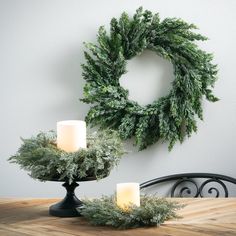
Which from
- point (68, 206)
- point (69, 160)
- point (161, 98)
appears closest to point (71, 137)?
point (69, 160)

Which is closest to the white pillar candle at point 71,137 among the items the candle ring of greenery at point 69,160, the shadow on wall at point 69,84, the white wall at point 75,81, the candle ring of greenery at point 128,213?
the candle ring of greenery at point 69,160

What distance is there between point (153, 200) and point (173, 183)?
1128mm

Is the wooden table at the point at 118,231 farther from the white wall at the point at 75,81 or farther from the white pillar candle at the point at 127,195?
the white wall at the point at 75,81

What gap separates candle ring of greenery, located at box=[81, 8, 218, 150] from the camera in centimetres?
278

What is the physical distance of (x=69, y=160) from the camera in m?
1.71

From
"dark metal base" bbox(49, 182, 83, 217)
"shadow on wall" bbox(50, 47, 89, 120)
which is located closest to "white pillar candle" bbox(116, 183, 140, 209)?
"dark metal base" bbox(49, 182, 83, 217)

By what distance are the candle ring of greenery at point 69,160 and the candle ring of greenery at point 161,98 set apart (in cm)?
103

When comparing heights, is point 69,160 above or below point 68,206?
above

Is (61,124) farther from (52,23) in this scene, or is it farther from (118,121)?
(52,23)

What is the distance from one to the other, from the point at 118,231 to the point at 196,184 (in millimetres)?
1312

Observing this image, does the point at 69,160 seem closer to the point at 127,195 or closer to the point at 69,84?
the point at 127,195

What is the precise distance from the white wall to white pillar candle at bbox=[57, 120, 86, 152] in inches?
37.5

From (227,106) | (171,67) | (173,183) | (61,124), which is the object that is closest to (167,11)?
(171,67)

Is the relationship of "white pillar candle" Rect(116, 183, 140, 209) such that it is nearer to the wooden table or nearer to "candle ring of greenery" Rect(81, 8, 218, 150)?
the wooden table
